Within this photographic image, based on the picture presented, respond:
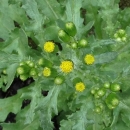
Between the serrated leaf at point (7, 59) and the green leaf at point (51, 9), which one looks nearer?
the serrated leaf at point (7, 59)

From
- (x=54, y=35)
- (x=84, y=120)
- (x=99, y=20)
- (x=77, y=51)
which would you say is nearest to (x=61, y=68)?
(x=77, y=51)

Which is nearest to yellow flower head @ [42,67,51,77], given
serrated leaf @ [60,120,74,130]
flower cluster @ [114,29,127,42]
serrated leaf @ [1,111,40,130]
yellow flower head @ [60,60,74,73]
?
yellow flower head @ [60,60,74,73]

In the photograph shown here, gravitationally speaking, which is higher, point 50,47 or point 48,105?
point 50,47

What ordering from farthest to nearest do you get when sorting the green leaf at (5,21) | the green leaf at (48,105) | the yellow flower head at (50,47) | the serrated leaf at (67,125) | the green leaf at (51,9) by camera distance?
the green leaf at (5,21) < the serrated leaf at (67,125) < the green leaf at (51,9) < the green leaf at (48,105) < the yellow flower head at (50,47)

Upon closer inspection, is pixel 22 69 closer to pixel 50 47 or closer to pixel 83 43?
pixel 50 47

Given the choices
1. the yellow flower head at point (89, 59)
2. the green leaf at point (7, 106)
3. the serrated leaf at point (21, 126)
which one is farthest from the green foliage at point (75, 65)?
the green leaf at point (7, 106)

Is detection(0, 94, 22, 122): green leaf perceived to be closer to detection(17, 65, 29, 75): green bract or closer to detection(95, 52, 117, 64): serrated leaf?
detection(17, 65, 29, 75): green bract

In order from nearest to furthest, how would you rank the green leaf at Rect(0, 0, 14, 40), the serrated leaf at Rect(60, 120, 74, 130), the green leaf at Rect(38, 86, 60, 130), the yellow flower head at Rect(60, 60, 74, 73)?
the yellow flower head at Rect(60, 60, 74, 73) → the green leaf at Rect(38, 86, 60, 130) → the serrated leaf at Rect(60, 120, 74, 130) → the green leaf at Rect(0, 0, 14, 40)

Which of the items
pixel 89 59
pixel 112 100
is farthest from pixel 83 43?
pixel 112 100

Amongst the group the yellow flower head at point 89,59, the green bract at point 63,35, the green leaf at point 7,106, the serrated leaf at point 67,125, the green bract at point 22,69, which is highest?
the green bract at point 63,35

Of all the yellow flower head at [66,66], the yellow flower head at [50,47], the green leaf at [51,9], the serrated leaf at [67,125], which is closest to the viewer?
the yellow flower head at [66,66]

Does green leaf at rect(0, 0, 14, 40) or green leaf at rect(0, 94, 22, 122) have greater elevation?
green leaf at rect(0, 0, 14, 40)

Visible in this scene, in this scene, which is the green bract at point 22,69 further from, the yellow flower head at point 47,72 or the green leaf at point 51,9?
the green leaf at point 51,9
